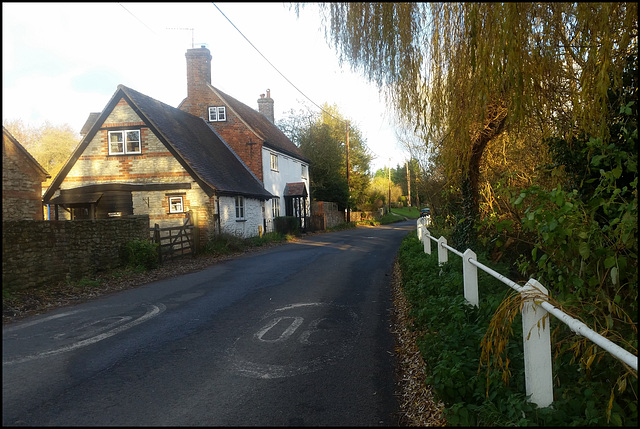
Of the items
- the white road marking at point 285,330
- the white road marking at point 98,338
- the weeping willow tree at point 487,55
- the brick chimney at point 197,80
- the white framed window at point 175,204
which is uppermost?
the brick chimney at point 197,80

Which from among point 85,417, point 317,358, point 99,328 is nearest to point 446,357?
point 317,358

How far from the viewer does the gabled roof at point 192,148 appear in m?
18.6

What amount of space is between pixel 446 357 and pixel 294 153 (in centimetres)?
3137

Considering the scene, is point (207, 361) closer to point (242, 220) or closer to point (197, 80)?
point (242, 220)

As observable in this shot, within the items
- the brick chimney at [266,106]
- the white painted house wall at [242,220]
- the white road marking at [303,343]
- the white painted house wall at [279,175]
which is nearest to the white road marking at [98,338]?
the white road marking at [303,343]

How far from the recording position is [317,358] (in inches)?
177

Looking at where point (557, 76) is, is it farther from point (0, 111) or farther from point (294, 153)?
point (294, 153)

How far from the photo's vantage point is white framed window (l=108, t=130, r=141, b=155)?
19.1 meters

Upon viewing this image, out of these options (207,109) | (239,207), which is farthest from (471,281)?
(207,109)

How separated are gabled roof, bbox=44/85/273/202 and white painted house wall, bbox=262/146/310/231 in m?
1.36

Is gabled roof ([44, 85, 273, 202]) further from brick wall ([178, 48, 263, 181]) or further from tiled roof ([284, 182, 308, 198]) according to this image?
tiled roof ([284, 182, 308, 198])

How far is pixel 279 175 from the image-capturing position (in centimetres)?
3075

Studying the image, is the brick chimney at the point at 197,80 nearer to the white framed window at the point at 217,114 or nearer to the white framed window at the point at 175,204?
the white framed window at the point at 217,114

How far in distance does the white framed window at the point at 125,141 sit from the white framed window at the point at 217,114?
945cm
